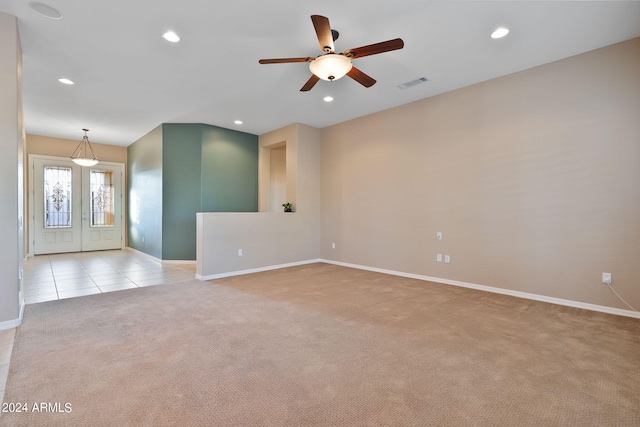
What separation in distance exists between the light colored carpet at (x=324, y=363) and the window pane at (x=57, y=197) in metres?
5.59

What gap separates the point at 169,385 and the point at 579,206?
4748mm

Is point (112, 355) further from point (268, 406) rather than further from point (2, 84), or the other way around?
point (2, 84)

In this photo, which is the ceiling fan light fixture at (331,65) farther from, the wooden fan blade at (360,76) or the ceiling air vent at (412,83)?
the ceiling air vent at (412,83)

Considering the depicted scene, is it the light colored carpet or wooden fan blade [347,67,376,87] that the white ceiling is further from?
the light colored carpet

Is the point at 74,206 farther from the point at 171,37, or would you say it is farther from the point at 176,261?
the point at 171,37

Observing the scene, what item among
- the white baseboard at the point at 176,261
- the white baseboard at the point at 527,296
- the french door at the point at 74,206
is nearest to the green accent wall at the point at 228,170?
the white baseboard at the point at 176,261

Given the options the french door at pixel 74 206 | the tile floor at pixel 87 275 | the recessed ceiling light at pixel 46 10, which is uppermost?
the recessed ceiling light at pixel 46 10

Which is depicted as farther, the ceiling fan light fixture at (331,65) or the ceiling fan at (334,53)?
the ceiling fan light fixture at (331,65)

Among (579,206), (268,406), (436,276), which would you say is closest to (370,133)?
(436,276)

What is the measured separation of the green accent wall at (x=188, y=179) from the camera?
661 cm

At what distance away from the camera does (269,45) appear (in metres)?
3.36

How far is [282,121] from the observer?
20.7 feet

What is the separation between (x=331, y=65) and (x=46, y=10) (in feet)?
9.33

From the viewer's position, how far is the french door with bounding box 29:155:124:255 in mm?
7516
